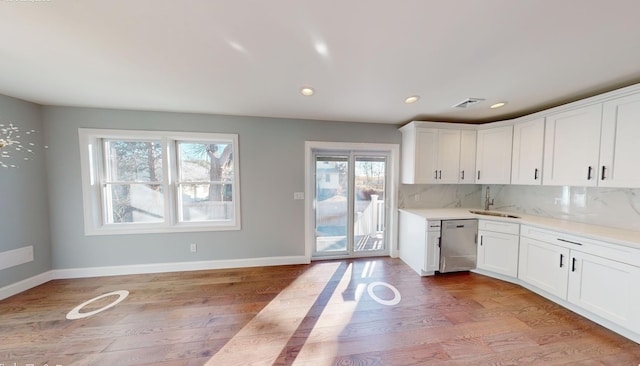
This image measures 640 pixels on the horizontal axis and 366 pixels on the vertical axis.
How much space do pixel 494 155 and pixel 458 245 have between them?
4.94 feet

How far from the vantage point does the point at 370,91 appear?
2.18 meters

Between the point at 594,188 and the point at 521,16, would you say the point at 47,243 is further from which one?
the point at 594,188

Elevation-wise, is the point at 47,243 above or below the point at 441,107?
below

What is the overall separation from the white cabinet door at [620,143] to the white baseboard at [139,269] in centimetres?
368

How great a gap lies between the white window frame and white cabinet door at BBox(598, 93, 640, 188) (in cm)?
431

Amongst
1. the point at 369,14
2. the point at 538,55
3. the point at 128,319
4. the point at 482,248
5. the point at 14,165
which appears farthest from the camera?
the point at 482,248

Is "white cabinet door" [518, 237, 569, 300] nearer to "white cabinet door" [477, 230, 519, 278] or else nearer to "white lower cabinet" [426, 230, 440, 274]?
"white cabinet door" [477, 230, 519, 278]

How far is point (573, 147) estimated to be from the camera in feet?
7.57

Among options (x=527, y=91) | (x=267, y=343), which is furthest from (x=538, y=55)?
(x=267, y=343)

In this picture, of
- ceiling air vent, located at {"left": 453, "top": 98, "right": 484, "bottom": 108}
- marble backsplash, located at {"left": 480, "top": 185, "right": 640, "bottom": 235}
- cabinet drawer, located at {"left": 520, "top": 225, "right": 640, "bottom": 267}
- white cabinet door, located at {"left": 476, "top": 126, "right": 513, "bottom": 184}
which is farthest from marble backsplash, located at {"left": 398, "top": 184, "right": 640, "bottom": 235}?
ceiling air vent, located at {"left": 453, "top": 98, "right": 484, "bottom": 108}

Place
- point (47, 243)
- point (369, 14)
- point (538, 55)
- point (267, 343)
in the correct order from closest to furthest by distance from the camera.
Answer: point (369, 14) < point (538, 55) < point (267, 343) < point (47, 243)

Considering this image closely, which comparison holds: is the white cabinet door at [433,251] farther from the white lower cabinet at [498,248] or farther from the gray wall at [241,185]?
the gray wall at [241,185]

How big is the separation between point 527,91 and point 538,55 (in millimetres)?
868

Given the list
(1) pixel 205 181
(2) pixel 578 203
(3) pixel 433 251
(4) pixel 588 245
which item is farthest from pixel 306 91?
(2) pixel 578 203
